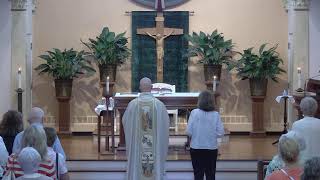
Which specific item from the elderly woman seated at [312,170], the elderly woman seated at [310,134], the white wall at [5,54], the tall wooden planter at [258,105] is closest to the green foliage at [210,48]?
the tall wooden planter at [258,105]

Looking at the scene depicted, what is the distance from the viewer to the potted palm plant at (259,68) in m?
14.0

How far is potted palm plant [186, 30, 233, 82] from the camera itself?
14.2 meters

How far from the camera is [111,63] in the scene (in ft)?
46.8

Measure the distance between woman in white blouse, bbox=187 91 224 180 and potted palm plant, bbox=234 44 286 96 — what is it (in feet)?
21.0

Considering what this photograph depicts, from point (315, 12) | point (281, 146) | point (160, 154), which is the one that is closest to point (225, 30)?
point (315, 12)

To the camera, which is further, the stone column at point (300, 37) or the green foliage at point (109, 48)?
the green foliage at point (109, 48)

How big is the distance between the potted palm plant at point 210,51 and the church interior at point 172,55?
23 mm

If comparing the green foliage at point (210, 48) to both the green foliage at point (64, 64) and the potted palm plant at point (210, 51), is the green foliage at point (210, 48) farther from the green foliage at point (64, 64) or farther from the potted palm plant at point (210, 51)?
the green foliage at point (64, 64)

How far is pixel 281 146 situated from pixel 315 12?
982 centimetres

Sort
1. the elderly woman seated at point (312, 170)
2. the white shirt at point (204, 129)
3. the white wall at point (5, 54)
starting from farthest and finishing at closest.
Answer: the white wall at point (5, 54)
the white shirt at point (204, 129)
the elderly woman seated at point (312, 170)

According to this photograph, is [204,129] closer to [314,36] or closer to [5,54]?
[314,36]

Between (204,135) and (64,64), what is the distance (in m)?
6.89

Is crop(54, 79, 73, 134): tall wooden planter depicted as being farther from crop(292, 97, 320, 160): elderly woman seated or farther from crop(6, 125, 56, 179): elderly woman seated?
crop(6, 125, 56, 179): elderly woman seated

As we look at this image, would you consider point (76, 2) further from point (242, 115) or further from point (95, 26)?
point (242, 115)
